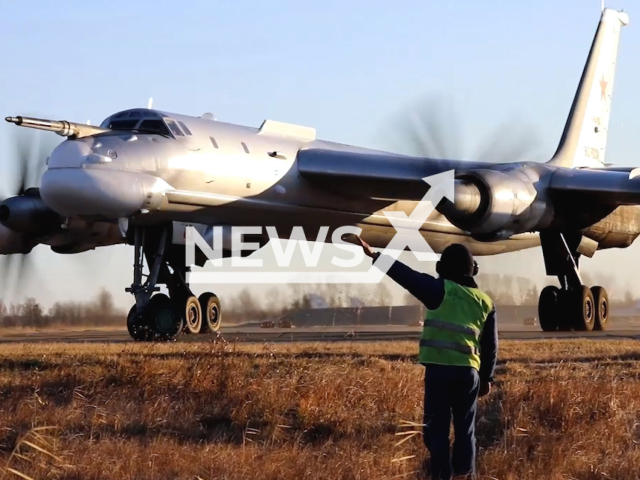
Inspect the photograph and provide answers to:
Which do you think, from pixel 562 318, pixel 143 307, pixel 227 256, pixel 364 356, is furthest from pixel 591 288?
pixel 364 356

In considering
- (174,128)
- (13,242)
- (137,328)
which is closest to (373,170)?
(174,128)

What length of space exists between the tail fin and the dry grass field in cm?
1399

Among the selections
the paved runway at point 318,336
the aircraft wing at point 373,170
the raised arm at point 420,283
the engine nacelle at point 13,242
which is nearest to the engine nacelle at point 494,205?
the aircraft wing at point 373,170

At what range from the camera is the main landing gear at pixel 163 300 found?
62.5 feet

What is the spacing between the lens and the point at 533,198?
19828 mm

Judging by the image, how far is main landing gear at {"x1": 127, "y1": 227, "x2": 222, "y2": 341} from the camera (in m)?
19.0

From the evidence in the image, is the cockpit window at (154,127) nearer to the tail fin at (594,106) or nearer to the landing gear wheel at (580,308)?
the landing gear wheel at (580,308)

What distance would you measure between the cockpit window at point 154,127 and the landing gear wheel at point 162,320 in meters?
3.01

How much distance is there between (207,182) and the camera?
19516mm

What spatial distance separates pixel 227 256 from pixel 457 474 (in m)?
14.7

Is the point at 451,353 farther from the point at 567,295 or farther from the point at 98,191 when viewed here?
the point at 567,295

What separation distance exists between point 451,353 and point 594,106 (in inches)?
849

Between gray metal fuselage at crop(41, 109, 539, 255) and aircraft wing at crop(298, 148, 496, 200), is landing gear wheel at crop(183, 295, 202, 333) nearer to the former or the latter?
gray metal fuselage at crop(41, 109, 539, 255)

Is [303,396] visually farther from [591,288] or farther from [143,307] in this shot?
[591,288]
